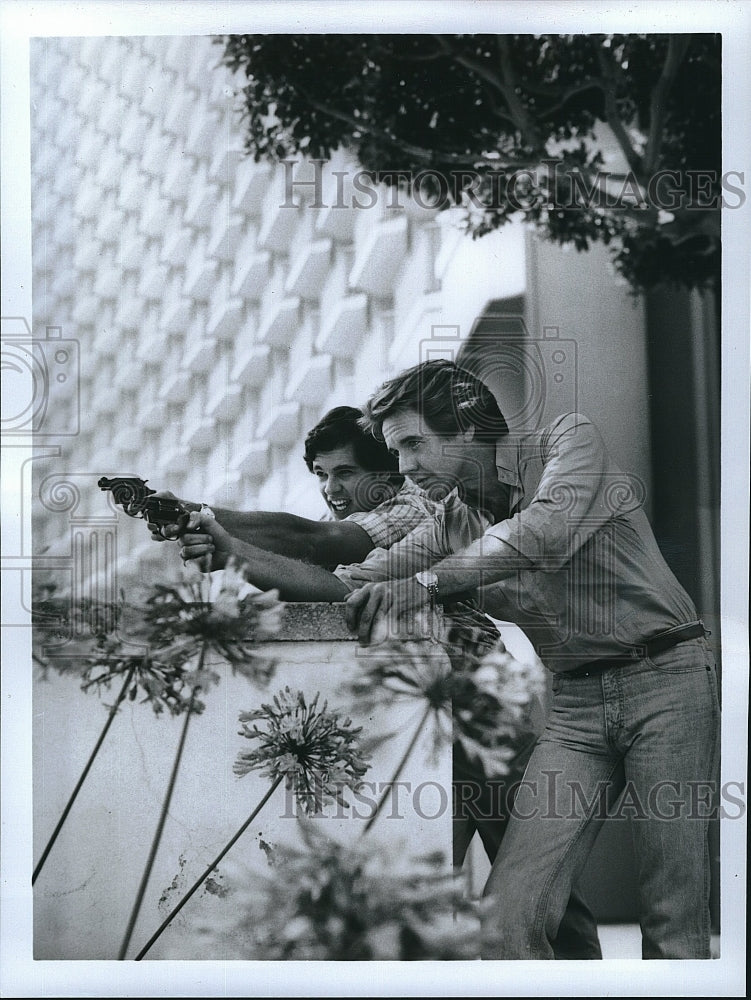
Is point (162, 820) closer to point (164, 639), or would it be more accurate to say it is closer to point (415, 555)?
point (164, 639)

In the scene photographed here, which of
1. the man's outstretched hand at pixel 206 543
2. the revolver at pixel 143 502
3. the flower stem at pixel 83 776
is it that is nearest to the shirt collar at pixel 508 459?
the man's outstretched hand at pixel 206 543

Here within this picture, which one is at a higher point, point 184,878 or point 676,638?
point 676,638

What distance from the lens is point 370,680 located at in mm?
2762

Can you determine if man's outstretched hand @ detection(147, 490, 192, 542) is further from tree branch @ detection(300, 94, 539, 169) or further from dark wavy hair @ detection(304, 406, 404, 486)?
tree branch @ detection(300, 94, 539, 169)

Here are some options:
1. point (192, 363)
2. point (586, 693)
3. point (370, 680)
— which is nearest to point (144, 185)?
point (192, 363)

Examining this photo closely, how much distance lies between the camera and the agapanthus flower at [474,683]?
2750mm

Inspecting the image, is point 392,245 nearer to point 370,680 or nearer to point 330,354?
point 330,354

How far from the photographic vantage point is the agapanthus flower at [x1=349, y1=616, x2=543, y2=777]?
9.02 feet

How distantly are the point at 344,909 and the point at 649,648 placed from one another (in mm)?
1130

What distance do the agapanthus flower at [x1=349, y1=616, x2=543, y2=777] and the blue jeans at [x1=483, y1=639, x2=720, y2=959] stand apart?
84 millimetres

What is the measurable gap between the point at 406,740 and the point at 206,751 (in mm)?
565

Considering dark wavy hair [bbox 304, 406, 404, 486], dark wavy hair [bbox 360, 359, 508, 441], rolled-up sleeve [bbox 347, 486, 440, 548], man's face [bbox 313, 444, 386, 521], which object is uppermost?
dark wavy hair [bbox 360, 359, 508, 441]

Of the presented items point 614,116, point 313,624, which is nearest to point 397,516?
point 313,624

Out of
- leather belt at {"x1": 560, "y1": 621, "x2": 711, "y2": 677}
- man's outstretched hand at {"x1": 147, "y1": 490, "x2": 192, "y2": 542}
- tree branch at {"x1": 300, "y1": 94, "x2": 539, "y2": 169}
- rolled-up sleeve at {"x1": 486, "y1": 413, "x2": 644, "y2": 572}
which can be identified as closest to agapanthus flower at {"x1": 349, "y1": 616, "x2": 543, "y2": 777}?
leather belt at {"x1": 560, "y1": 621, "x2": 711, "y2": 677}
